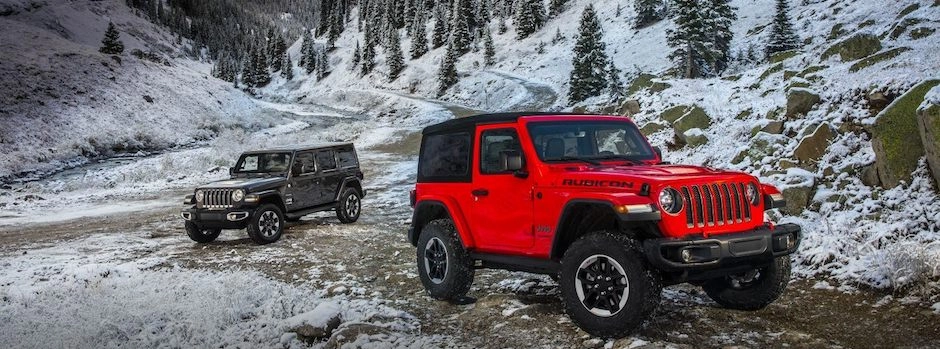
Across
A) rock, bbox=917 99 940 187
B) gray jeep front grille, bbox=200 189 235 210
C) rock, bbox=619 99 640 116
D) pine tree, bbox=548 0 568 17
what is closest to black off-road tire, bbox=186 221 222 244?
gray jeep front grille, bbox=200 189 235 210

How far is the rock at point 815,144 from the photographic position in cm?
1026

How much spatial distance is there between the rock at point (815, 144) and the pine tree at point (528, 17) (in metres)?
71.8

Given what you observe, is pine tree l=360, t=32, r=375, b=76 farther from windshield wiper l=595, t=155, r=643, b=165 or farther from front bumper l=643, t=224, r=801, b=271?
front bumper l=643, t=224, r=801, b=271

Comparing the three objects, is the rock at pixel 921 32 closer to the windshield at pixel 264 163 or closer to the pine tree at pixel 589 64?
the windshield at pixel 264 163

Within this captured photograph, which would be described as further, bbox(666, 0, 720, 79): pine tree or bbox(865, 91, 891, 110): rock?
bbox(666, 0, 720, 79): pine tree

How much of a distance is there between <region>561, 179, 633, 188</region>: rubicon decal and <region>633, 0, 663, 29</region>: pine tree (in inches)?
2485

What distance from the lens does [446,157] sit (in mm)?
7344

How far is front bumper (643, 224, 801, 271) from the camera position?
480 centimetres

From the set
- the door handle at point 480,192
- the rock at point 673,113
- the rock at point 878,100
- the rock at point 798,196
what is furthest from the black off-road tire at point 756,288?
the rock at point 673,113

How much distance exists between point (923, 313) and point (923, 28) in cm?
1259

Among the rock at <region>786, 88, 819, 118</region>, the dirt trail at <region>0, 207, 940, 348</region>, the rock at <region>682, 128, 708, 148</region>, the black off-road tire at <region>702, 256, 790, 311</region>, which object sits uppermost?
the rock at <region>786, 88, 819, 118</region>

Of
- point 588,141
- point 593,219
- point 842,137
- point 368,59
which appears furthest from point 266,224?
point 368,59

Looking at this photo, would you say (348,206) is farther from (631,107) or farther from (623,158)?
(631,107)

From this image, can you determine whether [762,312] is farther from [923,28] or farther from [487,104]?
[487,104]
